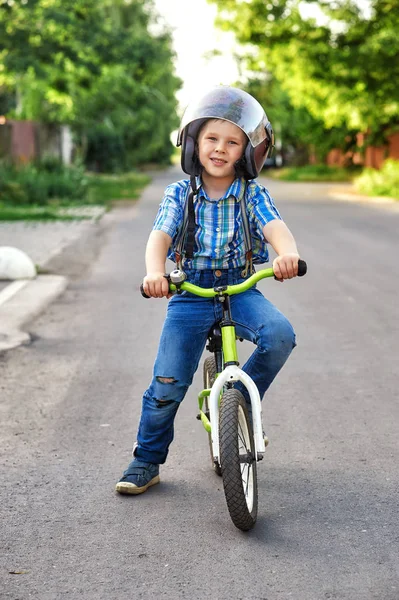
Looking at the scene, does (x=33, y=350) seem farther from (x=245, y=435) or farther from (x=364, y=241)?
(x=364, y=241)

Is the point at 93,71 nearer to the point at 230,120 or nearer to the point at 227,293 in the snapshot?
the point at 230,120

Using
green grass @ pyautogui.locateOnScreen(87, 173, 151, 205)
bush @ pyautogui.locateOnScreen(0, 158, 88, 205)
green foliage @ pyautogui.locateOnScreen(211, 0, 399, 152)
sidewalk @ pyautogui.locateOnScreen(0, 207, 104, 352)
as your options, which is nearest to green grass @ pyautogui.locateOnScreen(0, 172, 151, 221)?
green grass @ pyautogui.locateOnScreen(87, 173, 151, 205)

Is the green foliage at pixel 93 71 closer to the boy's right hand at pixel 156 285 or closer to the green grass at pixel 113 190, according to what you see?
the green grass at pixel 113 190

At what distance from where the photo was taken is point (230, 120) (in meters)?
4.43

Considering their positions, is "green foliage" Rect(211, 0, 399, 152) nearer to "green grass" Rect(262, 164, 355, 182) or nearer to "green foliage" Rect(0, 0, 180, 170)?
"green foliage" Rect(0, 0, 180, 170)

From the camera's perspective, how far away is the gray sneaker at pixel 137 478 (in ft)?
15.6

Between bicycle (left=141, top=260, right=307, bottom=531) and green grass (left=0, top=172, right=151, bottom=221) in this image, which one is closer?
bicycle (left=141, top=260, right=307, bottom=531)

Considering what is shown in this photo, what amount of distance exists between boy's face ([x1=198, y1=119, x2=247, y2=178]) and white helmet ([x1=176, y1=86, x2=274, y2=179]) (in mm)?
41

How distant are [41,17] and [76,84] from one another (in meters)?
14.4

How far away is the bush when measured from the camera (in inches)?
1054

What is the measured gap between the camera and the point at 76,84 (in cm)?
4225

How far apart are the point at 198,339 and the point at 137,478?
0.70 m

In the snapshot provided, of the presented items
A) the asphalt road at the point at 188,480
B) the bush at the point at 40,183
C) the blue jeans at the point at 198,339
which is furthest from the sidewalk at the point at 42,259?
the blue jeans at the point at 198,339

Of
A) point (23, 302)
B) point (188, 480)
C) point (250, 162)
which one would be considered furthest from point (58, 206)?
point (250, 162)
